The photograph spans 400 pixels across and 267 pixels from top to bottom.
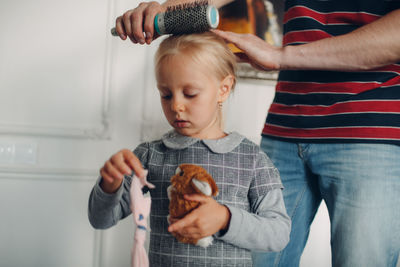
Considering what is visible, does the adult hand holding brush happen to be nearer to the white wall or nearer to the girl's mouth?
the girl's mouth

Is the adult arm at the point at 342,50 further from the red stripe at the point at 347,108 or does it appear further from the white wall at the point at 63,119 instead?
the white wall at the point at 63,119

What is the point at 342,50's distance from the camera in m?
0.89

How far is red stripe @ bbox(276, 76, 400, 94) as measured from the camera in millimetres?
933

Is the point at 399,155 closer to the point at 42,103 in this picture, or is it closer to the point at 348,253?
the point at 348,253

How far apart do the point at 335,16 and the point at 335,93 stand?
8.4 inches

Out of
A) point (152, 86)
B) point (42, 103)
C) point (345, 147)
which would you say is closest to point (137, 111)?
point (152, 86)

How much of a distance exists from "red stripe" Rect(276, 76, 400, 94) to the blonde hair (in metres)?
0.22

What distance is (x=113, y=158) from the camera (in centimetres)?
77

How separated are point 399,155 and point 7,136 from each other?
1455 mm

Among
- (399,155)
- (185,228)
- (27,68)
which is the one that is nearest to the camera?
(185,228)

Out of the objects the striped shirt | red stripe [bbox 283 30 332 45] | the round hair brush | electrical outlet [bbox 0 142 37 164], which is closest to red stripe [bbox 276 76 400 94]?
the striped shirt

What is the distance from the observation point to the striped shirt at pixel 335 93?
918mm

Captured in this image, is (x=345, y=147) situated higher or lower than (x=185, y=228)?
higher

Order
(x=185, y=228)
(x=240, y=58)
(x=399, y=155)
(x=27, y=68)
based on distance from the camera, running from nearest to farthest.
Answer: (x=185, y=228), (x=399, y=155), (x=240, y=58), (x=27, y=68)
